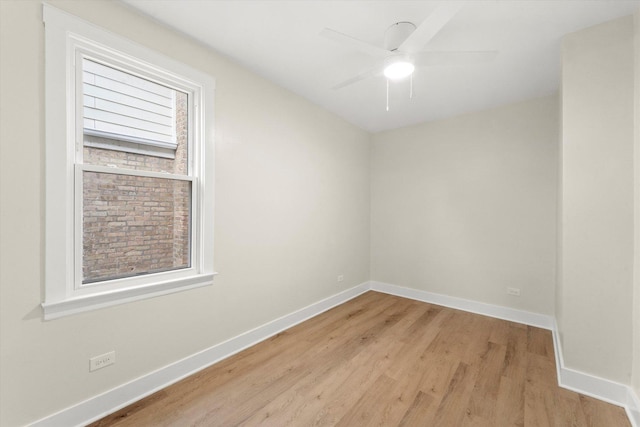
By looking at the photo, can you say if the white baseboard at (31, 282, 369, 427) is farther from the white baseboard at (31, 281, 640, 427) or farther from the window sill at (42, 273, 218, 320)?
the window sill at (42, 273, 218, 320)

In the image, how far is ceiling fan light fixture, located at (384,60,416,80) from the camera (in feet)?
6.24

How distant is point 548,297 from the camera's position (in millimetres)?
Result: 3217

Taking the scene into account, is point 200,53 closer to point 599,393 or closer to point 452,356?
point 452,356

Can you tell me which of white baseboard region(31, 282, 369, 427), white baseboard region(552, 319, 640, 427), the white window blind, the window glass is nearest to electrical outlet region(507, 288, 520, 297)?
white baseboard region(552, 319, 640, 427)

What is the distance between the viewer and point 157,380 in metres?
2.04

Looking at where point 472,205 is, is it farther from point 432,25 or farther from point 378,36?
point 432,25

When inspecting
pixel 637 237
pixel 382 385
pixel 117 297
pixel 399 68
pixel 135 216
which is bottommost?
pixel 382 385

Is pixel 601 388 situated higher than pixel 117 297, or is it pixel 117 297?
pixel 117 297

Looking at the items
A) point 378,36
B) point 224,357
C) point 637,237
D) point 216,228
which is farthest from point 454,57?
point 224,357

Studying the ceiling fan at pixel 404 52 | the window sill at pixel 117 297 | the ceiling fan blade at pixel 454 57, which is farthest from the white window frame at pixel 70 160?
the ceiling fan blade at pixel 454 57

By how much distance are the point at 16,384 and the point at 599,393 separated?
380cm

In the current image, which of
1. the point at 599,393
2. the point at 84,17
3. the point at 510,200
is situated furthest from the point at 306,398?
the point at 510,200

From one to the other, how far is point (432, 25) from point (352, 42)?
0.47m

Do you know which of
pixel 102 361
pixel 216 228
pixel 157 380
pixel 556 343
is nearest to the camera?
pixel 102 361
